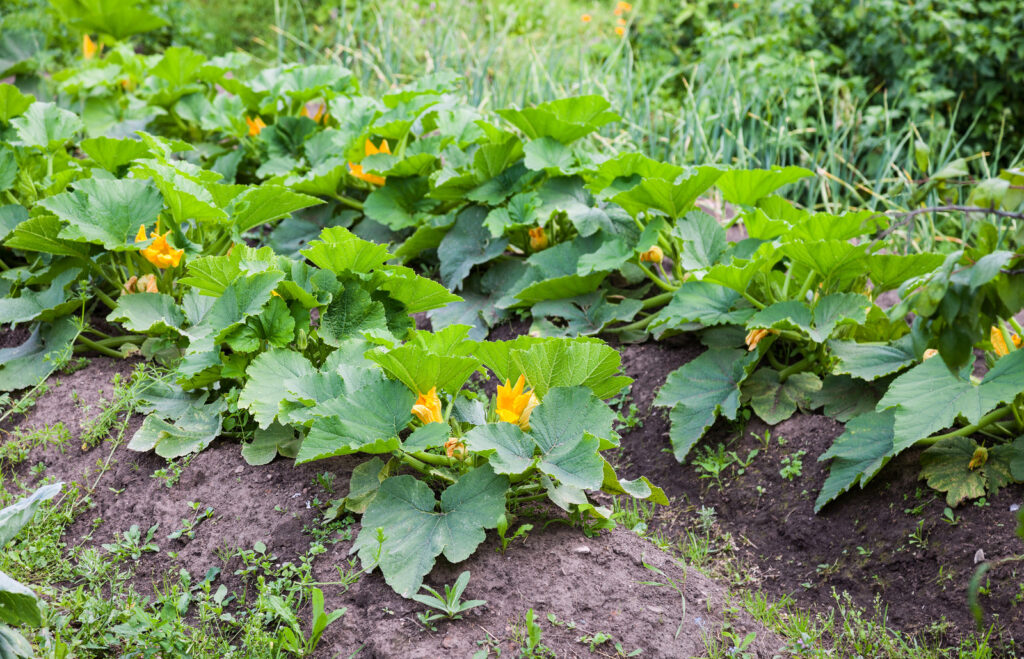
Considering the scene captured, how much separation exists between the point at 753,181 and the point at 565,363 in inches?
48.8

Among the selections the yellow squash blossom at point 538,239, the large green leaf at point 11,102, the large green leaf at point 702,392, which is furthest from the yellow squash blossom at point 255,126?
the large green leaf at point 702,392

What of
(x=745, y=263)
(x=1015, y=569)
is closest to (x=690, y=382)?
(x=745, y=263)

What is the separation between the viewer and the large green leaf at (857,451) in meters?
2.46

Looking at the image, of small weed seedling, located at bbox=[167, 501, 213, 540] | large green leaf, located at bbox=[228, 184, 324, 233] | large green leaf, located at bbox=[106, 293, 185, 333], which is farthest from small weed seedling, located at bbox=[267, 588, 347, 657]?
large green leaf, located at bbox=[228, 184, 324, 233]

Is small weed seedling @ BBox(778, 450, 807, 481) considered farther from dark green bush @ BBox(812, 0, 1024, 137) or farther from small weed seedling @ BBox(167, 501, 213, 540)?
dark green bush @ BBox(812, 0, 1024, 137)

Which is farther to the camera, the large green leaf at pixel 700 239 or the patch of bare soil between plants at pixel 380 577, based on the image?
the large green leaf at pixel 700 239

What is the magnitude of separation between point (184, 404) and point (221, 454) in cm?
25

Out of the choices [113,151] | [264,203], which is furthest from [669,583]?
[113,151]

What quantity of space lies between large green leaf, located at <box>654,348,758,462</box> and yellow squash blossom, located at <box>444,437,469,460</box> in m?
0.81

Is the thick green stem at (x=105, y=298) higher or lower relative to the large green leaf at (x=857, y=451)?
lower

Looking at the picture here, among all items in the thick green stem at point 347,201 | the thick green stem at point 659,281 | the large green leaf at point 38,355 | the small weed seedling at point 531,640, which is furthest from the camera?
the thick green stem at point 347,201

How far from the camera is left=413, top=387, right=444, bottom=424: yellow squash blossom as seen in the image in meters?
2.25

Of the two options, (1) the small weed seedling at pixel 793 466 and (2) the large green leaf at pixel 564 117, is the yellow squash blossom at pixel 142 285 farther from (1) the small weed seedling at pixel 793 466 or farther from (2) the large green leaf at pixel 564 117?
(1) the small weed seedling at pixel 793 466

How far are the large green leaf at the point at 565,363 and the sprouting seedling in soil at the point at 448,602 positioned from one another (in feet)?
1.89
